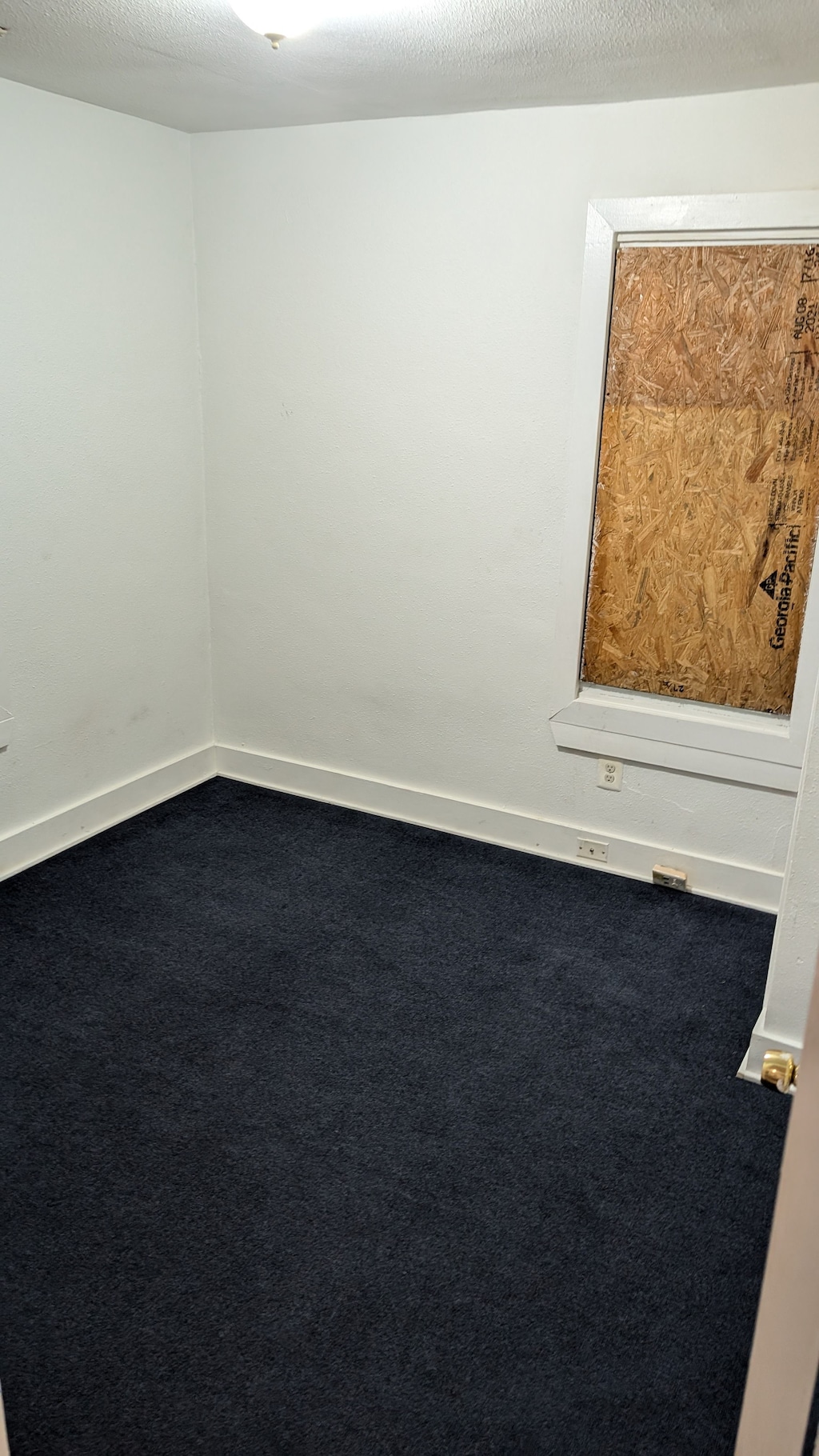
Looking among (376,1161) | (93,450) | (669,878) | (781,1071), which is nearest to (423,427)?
(93,450)

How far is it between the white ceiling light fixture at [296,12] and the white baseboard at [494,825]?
2341mm

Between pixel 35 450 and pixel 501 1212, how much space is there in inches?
100

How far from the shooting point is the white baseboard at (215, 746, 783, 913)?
328cm

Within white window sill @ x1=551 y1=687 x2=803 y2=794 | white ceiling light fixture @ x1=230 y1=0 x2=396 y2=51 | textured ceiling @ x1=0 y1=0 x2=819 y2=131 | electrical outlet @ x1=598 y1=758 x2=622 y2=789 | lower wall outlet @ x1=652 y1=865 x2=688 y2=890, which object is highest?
textured ceiling @ x1=0 y1=0 x2=819 y2=131

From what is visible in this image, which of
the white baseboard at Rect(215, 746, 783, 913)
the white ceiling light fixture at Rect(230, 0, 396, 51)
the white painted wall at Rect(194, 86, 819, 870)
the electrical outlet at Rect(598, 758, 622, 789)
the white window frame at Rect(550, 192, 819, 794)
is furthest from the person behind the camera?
the electrical outlet at Rect(598, 758, 622, 789)

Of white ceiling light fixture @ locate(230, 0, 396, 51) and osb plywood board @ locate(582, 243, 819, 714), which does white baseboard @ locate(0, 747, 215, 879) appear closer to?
osb plywood board @ locate(582, 243, 819, 714)

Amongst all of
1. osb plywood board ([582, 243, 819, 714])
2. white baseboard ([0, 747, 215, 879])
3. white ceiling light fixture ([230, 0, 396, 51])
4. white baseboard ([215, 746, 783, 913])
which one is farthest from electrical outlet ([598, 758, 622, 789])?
white ceiling light fixture ([230, 0, 396, 51])

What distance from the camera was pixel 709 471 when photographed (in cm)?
300

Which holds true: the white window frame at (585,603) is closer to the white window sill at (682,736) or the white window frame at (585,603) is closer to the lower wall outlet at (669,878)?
the white window sill at (682,736)

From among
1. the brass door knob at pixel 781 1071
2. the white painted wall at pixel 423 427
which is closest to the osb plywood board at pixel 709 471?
the white painted wall at pixel 423 427

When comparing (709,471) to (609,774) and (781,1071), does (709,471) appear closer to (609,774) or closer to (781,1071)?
(609,774)

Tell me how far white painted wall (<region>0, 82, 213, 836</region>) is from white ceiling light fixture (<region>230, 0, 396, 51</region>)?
1.18 metres

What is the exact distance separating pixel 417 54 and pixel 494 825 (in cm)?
230

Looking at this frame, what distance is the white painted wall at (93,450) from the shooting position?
3.13 m
